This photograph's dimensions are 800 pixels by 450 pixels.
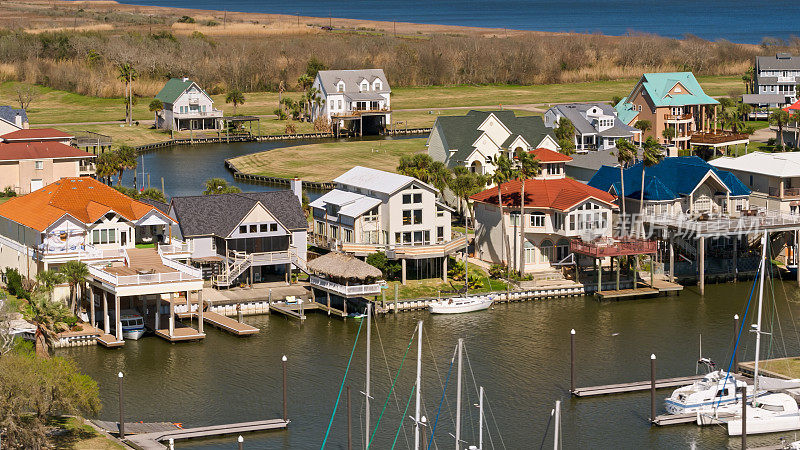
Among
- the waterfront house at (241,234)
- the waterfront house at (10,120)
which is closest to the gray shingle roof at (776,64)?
the waterfront house at (10,120)

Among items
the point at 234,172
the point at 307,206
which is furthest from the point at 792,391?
the point at 234,172

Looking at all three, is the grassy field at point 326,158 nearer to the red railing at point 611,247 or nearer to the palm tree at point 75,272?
the red railing at point 611,247

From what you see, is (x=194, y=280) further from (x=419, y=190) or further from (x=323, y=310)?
(x=419, y=190)

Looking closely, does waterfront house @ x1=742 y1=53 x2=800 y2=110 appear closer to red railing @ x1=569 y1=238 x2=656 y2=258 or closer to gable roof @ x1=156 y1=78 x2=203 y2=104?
gable roof @ x1=156 y1=78 x2=203 y2=104

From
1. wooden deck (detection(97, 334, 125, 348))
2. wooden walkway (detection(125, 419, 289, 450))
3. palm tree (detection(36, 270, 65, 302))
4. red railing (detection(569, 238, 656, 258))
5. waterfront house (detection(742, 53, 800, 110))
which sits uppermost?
waterfront house (detection(742, 53, 800, 110))

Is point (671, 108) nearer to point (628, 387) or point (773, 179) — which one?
point (773, 179)

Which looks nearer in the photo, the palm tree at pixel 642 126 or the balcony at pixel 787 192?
the balcony at pixel 787 192

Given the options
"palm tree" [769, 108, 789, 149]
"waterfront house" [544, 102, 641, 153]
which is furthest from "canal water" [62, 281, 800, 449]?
"palm tree" [769, 108, 789, 149]

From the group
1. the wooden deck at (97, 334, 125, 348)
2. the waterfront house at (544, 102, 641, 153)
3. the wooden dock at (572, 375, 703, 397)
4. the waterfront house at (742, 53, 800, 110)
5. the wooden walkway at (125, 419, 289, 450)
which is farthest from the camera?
the waterfront house at (742, 53, 800, 110)
